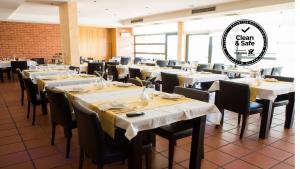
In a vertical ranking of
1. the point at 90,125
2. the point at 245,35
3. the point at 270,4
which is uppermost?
the point at 270,4

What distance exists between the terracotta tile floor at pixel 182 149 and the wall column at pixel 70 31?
357cm

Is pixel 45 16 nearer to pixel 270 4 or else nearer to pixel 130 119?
pixel 270 4

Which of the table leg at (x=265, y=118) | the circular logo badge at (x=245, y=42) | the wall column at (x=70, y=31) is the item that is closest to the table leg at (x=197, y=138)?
the table leg at (x=265, y=118)

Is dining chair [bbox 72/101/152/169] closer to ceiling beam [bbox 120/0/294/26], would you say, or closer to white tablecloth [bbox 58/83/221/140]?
white tablecloth [bbox 58/83/221/140]

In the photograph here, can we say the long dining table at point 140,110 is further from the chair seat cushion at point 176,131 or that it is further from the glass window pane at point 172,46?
the glass window pane at point 172,46

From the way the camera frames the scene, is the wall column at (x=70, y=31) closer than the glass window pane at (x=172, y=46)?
Yes

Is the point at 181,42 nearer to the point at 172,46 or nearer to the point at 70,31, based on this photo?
the point at 172,46

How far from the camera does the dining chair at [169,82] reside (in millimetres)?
4504

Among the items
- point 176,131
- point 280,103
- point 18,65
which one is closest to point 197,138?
point 176,131

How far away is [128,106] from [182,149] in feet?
3.82

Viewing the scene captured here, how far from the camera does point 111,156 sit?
1904 millimetres

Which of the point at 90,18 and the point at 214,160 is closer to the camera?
the point at 214,160

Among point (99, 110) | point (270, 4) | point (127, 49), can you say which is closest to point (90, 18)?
point (127, 49)

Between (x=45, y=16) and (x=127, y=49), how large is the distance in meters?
4.92
